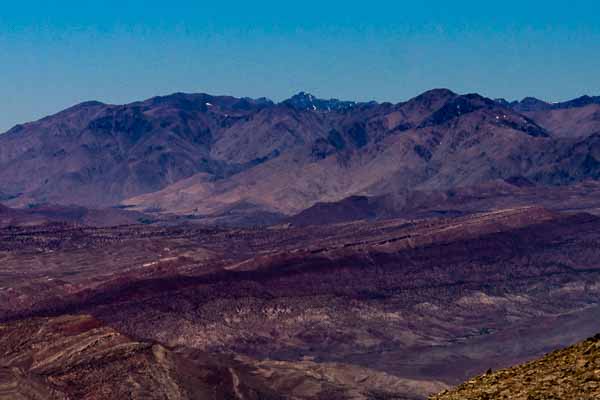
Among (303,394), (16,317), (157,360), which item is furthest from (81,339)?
(16,317)

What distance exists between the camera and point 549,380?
69.0 feet

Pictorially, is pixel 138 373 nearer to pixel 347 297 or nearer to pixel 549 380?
pixel 549 380

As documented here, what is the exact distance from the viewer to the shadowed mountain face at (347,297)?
4688 inches

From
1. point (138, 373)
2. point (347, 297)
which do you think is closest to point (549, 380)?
point (138, 373)

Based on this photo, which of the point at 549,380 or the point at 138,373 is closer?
the point at 549,380

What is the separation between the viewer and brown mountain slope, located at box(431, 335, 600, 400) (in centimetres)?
1994

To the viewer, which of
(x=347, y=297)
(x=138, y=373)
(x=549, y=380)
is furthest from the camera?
(x=347, y=297)

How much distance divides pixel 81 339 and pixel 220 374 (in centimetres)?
1161

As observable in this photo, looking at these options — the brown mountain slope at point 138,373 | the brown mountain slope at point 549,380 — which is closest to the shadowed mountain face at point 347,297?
the brown mountain slope at point 138,373

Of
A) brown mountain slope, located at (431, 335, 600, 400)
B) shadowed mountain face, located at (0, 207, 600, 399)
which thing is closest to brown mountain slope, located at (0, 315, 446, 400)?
shadowed mountain face, located at (0, 207, 600, 399)

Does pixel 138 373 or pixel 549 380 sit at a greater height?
pixel 549 380

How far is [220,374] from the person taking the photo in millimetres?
83562

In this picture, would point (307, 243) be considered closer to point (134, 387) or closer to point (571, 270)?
point (571, 270)

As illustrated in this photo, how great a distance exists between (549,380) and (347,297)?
130m
